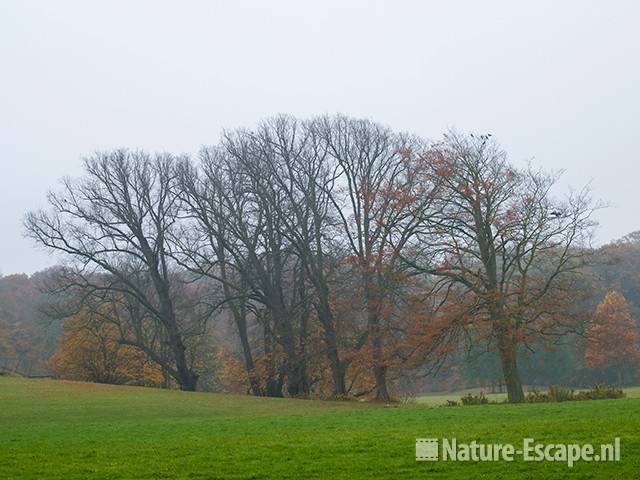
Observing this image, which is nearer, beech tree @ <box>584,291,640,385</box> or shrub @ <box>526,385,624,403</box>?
shrub @ <box>526,385,624,403</box>

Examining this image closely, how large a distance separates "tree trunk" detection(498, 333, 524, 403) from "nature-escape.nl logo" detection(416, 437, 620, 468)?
19.7 metres

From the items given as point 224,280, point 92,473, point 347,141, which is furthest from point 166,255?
point 92,473

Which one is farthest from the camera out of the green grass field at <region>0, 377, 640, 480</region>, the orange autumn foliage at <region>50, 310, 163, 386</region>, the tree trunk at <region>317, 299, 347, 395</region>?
the orange autumn foliage at <region>50, 310, 163, 386</region>

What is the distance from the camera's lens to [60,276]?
148ft

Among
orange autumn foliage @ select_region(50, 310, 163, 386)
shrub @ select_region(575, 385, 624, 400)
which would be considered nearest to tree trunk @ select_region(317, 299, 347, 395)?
shrub @ select_region(575, 385, 624, 400)

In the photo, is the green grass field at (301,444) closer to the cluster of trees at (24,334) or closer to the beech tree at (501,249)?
the beech tree at (501,249)

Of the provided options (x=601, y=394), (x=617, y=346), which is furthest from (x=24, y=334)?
(x=601, y=394)

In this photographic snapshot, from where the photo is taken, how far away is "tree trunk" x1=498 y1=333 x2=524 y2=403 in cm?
3297

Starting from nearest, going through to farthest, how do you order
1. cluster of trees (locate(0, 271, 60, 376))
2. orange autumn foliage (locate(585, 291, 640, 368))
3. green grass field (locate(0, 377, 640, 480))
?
green grass field (locate(0, 377, 640, 480))
orange autumn foliage (locate(585, 291, 640, 368))
cluster of trees (locate(0, 271, 60, 376))

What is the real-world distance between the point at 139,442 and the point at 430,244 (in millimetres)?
19760

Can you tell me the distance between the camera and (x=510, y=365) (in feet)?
114

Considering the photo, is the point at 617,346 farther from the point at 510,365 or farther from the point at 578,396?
the point at 578,396

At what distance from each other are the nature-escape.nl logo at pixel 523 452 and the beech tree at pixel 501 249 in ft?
64.3

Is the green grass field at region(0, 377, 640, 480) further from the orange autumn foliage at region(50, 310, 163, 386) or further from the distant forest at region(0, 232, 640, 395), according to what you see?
the distant forest at region(0, 232, 640, 395)
